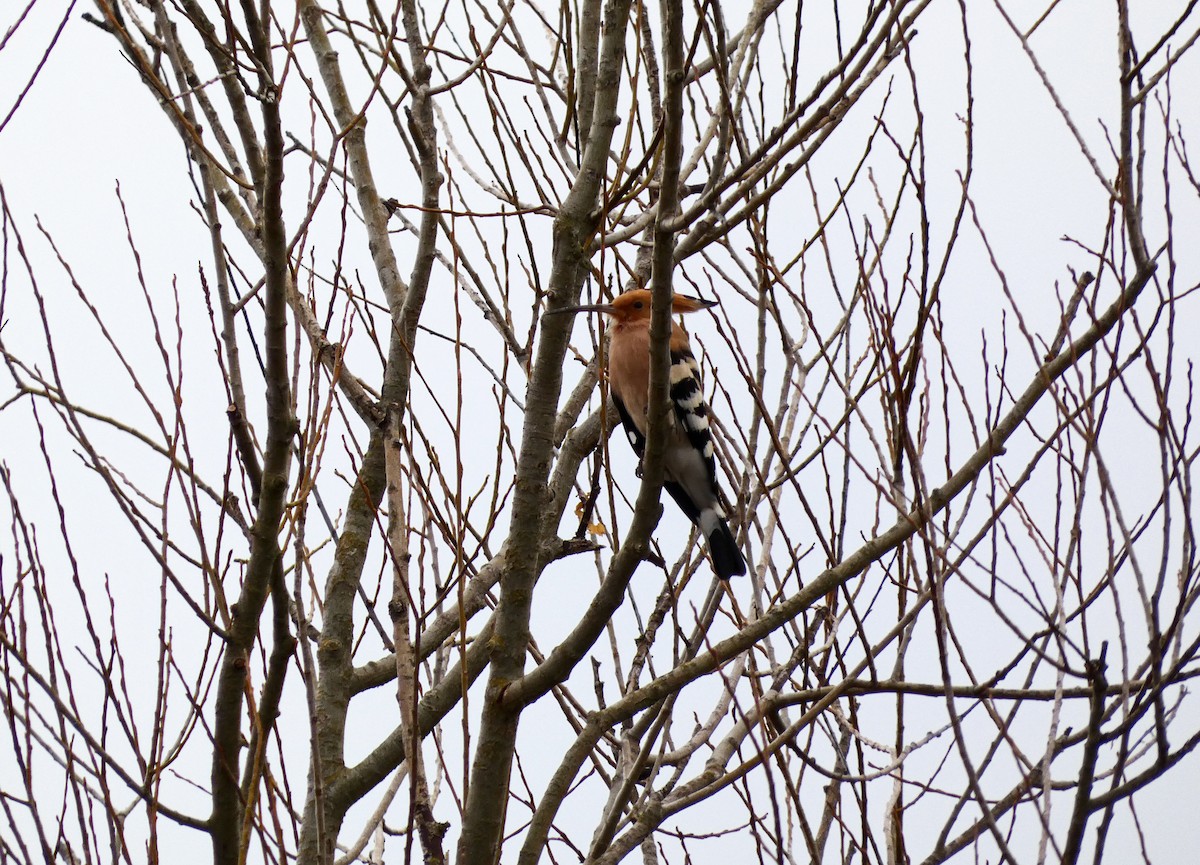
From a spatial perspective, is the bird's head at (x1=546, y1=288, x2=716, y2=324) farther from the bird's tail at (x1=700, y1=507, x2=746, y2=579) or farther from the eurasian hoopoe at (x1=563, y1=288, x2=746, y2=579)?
the bird's tail at (x1=700, y1=507, x2=746, y2=579)

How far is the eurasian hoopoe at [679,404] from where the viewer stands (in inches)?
173

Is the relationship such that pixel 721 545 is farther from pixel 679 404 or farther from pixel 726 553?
pixel 679 404

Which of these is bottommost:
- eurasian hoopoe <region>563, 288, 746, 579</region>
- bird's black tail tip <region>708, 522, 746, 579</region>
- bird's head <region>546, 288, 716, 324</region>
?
bird's black tail tip <region>708, 522, 746, 579</region>

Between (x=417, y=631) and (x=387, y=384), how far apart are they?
4.13ft

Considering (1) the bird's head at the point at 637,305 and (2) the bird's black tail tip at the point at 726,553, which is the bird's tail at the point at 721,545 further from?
(1) the bird's head at the point at 637,305

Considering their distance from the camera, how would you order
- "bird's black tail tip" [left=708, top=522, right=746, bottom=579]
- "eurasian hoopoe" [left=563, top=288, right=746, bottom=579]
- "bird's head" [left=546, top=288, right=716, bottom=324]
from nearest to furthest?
"bird's black tail tip" [left=708, top=522, right=746, bottom=579]
"eurasian hoopoe" [left=563, top=288, right=746, bottom=579]
"bird's head" [left=546, top=288, right=716, bottom=324]

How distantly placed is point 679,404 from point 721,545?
2.70ft

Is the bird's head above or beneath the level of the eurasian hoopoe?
above

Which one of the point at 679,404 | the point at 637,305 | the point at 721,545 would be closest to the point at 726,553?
the point at 721,545

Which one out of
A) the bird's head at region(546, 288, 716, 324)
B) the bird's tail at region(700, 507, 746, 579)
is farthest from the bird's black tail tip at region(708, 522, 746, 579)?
the bird's head at region(546, 288, 716, 324)

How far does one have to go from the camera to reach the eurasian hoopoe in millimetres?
4391

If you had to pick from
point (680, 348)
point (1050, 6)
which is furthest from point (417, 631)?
point (680, 348)

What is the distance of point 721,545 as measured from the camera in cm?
377

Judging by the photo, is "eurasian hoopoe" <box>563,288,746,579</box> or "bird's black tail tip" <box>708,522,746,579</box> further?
"eurasian hoopoe" <box>563,288,746,579</box>
